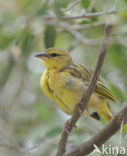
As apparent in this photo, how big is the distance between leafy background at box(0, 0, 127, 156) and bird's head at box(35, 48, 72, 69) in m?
0.20

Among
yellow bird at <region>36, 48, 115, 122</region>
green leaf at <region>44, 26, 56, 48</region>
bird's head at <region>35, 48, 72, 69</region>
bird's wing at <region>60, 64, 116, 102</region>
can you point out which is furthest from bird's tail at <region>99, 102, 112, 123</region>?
green leaf at <region>44, 26, 56, 48</region>

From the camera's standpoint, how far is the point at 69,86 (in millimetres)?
3699

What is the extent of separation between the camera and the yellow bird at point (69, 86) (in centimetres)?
370

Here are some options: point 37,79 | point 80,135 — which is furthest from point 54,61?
point 37,79

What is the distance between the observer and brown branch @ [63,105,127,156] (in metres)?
2.83

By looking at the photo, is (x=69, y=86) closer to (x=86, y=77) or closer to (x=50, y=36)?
(x=86, y=77)

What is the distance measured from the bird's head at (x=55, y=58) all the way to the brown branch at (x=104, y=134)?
1175mm

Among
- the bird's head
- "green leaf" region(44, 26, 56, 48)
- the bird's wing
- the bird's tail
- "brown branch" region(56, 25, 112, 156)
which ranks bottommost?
"brown branch" region(56, 25, 112, 156)

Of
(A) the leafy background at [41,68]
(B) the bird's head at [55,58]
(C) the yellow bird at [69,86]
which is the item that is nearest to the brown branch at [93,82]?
(A) the leafy background at [41,68]

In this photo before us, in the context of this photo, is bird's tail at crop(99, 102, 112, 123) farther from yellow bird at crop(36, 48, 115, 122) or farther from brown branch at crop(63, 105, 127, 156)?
brown branch at crop(63, 105, 127, 156)

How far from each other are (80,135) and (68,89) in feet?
4.55

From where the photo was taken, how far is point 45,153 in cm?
519

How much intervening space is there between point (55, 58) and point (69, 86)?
2.26ft

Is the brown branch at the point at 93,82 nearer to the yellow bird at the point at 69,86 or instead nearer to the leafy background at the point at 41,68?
the leafy background at the point at 41,68
